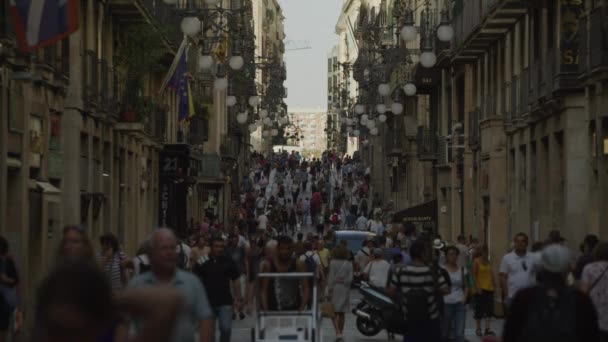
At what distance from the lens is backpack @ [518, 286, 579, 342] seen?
29.8 ft

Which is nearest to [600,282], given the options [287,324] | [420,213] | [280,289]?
[287,324]

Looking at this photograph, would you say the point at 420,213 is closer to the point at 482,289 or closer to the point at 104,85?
the point at 104,85

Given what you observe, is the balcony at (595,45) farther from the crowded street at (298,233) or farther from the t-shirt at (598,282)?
the t-shirt at (598,282)

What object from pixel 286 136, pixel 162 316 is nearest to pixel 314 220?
pixel 162 316

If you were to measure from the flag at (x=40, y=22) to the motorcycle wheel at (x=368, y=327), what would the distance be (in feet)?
23.6

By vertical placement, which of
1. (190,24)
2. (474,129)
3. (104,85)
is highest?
(190,24)

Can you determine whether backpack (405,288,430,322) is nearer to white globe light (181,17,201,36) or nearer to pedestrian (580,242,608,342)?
pedestrian (580,242,608,342)

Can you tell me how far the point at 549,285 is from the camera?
9359mm

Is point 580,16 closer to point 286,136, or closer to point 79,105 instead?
point 79,105

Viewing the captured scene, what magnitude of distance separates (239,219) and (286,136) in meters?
106

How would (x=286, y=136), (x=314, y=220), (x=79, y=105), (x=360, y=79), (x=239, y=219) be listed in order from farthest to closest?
(x=286, y=136)
(x=360, y=79)
(x=314, y=220)
(x=239, y=219)
(x=79, y=105)

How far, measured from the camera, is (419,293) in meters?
15.0

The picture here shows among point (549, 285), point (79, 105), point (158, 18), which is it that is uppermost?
point (158, 18)

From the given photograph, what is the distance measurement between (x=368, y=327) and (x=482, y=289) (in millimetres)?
1882
